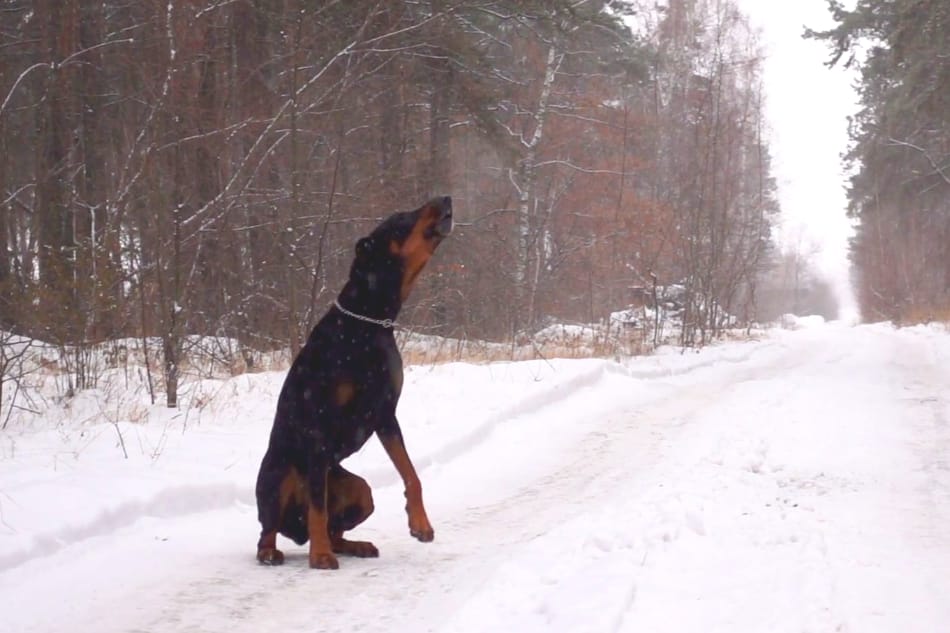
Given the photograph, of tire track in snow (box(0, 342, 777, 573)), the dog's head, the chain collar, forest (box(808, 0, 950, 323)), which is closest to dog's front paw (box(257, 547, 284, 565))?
tire track in snow (box(0, 342, 777, 573))

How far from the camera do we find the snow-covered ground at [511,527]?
3430 mm

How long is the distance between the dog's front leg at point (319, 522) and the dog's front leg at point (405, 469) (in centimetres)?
36

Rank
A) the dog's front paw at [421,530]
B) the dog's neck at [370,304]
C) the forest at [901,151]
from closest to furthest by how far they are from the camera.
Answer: the dog's neck at [370,304] < the dog's front paw at [421,530] < the forest at [901,151]

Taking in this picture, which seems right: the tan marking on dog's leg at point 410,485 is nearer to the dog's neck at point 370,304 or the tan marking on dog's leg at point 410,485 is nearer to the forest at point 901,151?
the dog's neck at point 370,304

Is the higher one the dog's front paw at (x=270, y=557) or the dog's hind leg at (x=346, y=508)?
the dog's hind leg at (x=346, y=508)

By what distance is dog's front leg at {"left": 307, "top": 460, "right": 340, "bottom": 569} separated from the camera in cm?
393

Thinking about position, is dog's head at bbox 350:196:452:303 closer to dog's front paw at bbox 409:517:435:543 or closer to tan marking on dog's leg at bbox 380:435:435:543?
tan marking on dog's leg at bbox 380:435:435:543

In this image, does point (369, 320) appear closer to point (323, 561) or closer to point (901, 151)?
point (323, 561)

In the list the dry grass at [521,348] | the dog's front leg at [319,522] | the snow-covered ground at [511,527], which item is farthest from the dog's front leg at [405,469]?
the dry grass at [521,348]

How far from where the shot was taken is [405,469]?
4188 mm

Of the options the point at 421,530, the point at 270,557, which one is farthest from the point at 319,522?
the point at 421,530

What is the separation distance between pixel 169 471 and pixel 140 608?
6.45 ft

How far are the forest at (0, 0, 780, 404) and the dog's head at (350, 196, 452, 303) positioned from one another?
193 inches

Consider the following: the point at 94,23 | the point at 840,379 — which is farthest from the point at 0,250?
the point at 840,379
